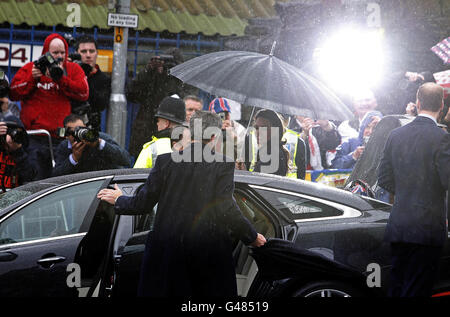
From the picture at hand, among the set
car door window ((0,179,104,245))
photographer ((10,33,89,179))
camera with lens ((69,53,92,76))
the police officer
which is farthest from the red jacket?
car door window ((0,179,104,245))

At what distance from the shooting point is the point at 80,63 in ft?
29.7

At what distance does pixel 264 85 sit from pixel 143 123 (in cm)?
343

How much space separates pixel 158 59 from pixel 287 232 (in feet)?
15.8

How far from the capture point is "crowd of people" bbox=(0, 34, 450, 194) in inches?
280

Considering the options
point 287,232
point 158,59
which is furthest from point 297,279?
point 158,59

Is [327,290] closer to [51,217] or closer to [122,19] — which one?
[51,217]

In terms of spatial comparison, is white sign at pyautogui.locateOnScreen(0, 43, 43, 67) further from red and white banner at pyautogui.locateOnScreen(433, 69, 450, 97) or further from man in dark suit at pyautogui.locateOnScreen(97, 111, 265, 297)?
man in dark suit at pyautogui.locateOnScreen(97, 111, 265, 297)

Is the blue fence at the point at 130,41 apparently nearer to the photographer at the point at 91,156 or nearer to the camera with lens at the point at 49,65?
the camera with lens at the point at 49,65

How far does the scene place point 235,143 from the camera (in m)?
7.53

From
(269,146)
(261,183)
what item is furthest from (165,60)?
(261,183)

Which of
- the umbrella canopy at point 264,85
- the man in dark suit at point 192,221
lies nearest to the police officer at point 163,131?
A: the umbrella canopy at point 264,85

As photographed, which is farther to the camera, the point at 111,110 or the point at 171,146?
the point at 111,110

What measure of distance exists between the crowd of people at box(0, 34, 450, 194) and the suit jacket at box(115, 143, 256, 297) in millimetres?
941
